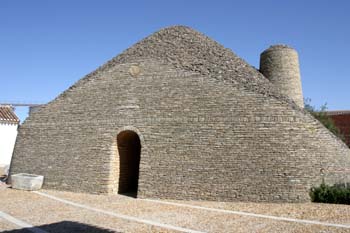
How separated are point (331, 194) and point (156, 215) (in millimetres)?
5465

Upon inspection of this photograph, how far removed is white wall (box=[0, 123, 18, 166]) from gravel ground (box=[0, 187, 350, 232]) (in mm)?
15417

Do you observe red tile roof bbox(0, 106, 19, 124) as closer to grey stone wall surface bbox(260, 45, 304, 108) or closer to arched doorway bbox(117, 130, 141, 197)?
arched doorway bbox(117, 130, 141, 197)

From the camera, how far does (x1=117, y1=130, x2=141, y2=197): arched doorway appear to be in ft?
40.6

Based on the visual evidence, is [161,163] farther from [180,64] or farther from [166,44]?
[166,44]

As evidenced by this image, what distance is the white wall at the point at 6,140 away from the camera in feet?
77.4

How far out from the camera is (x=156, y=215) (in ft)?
25.6

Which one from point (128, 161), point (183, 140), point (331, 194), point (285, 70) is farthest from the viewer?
point (285, 70)

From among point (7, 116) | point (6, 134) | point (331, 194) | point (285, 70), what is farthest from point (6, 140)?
point (331, 194)

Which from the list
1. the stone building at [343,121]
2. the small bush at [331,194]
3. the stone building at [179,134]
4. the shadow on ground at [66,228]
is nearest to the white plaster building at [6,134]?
the stone building at [179,134]

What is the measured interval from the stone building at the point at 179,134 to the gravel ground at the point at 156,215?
977 millimetres

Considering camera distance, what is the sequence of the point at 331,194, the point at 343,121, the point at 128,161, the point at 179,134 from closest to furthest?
the point at 331,194, the point at 179,134, the point at 128,161, the point at 343,121

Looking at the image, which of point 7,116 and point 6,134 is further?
point 7,116

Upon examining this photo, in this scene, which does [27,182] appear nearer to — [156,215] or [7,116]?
[156,215]

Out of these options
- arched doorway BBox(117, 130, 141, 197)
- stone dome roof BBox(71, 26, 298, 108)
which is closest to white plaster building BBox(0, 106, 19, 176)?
stone dome roof BBox(71, 26, 298, 108)
